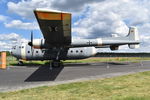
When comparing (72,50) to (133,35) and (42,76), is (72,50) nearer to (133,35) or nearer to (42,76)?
(133,35)

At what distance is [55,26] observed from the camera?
57.7 feet

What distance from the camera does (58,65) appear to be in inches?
1009

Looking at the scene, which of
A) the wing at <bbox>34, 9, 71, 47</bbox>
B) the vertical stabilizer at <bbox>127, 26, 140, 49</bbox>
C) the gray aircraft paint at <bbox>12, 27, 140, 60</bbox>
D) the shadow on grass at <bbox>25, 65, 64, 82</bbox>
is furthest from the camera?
the vertical stabilizer at <bbox>127, 26, 140, 49</bbox>

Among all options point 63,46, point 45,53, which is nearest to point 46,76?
point 63,46

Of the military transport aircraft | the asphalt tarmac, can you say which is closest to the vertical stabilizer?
the military transport aircraft

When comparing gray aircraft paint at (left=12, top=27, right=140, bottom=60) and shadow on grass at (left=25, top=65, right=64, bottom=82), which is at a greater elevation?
gray aircraft paint at (left=12, top=27, right=140, bottom=60)

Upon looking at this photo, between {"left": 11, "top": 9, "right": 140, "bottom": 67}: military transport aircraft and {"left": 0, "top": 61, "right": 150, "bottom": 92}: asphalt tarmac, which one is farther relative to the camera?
{"left": 11, "top": 9, "right": 140, "bottom": 67}: military transport aircraft

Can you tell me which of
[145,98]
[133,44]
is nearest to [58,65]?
[133,44]

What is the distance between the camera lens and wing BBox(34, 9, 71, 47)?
1353cm

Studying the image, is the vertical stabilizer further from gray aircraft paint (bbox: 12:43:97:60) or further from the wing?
the wing

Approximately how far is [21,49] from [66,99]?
20.7 metres

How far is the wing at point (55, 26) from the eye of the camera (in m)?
13.5

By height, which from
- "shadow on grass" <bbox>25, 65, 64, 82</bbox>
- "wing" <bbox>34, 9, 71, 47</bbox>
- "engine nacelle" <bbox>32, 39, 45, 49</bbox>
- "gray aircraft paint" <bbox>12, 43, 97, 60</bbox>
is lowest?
"shadow on grass" <bbox>25, 65, 64, 82</bbox>

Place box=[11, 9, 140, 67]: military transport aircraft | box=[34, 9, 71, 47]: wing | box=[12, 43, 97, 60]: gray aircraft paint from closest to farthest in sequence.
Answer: box=[34, 9, 71, 47]: wing, box=[11, 9, 140, 67]: military transport aircraft, box=[12, 43, 97, 60]: gray aircraft paint
